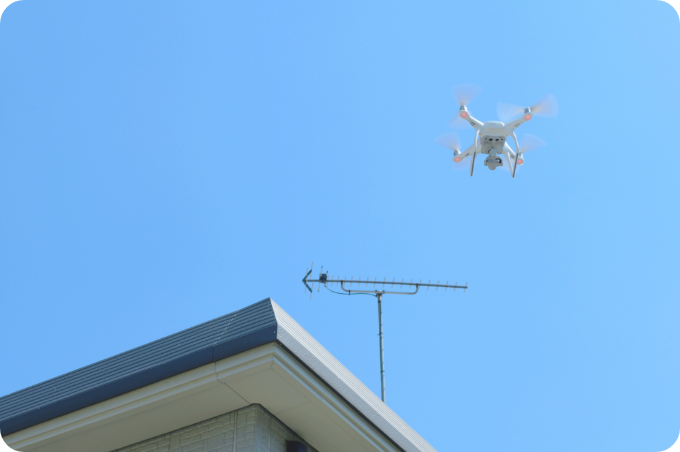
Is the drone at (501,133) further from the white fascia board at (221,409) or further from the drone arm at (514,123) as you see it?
the white fascia board at (221,409)

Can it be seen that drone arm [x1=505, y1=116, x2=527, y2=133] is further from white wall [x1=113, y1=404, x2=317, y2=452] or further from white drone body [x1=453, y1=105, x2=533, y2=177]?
white wall [x1=113, y1=404, x2=317, y2=452]

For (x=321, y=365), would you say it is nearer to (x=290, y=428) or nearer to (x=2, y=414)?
(x=290, y=428)

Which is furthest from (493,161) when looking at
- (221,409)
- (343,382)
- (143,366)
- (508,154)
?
(143,366)

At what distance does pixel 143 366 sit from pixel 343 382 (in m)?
1.39

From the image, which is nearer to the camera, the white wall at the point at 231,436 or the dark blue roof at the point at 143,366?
the dark blue roof at the point at 143,366

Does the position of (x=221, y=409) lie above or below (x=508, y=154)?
below

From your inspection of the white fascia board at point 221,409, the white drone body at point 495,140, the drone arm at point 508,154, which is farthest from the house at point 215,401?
the drone arm at point 508,154

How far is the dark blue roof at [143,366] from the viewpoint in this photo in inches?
179

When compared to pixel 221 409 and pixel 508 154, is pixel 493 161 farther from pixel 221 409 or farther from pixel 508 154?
pixel 221 409

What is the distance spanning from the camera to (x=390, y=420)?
5.28m

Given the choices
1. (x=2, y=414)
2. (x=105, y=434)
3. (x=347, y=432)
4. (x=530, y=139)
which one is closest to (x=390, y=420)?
(x=347, y=432)

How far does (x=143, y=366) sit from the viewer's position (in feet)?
15.7

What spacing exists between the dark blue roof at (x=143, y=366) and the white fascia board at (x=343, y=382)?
16 centimetres

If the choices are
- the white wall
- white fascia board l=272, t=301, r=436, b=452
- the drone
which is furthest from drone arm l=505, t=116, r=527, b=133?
the white wall
